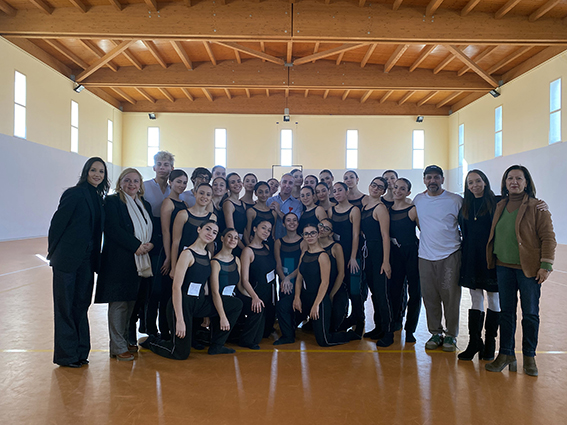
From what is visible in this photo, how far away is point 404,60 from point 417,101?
16.5ft

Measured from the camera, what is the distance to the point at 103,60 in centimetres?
1265

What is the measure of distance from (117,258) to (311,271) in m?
1.64

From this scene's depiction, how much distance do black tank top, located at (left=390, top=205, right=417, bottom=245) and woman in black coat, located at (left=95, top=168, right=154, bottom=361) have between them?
2.16 meters

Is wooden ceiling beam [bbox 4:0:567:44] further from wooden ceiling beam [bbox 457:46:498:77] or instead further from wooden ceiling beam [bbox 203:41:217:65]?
wooden ceiling beam [bbox 203:41:217:65]

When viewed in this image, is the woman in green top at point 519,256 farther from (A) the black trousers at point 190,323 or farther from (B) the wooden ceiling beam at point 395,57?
(B) the wooden ceiling beam at point 395,57

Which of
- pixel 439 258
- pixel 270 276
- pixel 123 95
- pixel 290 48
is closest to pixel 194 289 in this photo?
pixel 270 276

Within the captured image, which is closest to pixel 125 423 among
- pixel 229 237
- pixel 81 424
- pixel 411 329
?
pixel 81 424

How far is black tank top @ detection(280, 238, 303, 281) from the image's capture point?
12.3 feet

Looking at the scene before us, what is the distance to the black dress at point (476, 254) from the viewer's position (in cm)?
309

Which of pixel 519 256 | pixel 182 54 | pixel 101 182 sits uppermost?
pixel 182 54

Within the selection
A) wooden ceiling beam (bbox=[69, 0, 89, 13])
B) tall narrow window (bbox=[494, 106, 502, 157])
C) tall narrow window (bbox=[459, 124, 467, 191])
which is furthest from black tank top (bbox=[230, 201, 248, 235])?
tall narrow window (bbox=[459, 124, 467, 191])

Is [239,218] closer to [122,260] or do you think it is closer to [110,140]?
[122,260]

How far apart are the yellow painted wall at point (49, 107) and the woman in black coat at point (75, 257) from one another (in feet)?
33.5

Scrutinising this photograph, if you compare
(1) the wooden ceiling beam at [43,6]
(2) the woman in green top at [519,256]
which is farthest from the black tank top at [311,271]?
(1) the wooden ceiling beam at [43,6]
